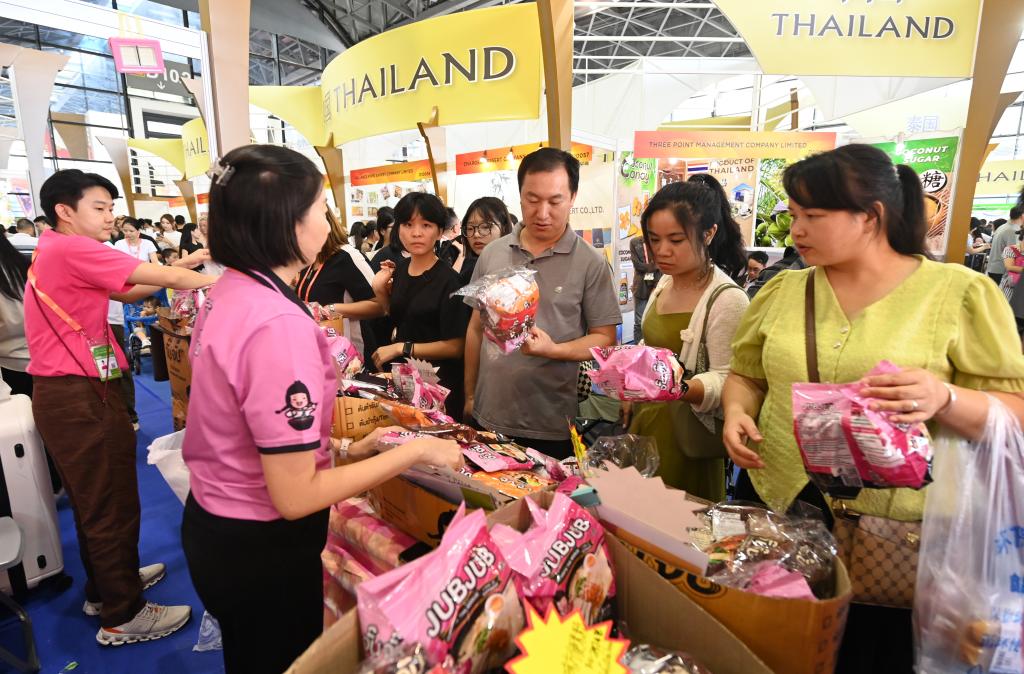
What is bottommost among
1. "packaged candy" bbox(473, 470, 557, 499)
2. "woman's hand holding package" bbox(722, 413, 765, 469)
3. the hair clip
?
"packaged candy" bbox(473, 470, 557, 499)

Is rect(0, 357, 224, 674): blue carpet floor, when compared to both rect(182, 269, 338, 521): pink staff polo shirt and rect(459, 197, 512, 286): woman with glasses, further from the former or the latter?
rect(459, 197, 512, 286): woman with glasses

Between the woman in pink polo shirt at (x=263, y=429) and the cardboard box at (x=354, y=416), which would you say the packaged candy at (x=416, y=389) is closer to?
the cardboard box at (x=354, y=416)

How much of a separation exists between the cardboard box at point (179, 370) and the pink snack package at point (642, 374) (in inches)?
115

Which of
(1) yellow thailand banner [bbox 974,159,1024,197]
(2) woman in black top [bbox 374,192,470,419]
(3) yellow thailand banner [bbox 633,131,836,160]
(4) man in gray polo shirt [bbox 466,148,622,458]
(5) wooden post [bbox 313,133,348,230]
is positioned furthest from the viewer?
(1) yellow thailand banner [bbox 974,159,1024,197]

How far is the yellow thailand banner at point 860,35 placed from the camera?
10.8 feet

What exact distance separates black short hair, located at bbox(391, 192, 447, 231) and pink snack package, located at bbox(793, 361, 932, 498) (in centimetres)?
177

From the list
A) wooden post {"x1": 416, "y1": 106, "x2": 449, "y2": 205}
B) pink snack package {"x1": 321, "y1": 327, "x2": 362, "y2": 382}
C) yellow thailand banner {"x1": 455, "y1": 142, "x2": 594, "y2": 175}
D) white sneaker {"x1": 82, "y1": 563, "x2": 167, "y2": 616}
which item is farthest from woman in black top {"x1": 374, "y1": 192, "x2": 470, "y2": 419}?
yellow thailand banner {"x1": 455, "y1": 142, "x2": 594, "y2": 175}

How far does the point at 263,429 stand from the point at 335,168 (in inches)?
284

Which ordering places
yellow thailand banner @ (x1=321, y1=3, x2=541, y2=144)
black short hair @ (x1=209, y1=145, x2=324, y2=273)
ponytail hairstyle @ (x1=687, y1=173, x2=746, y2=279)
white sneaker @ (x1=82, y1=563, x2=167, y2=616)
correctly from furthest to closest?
A: yellow thailand banner @ (x1=321, y1=3, x2=541, y2=144)
white sneaker @ (x1=82, y1=563, x2=167, y2=616)
ponytail hairstyle @ (x1=687, y1=173, x2=746, y2=279)
black short hair @ (x1=209, y1=145, x2=324, y2=273)

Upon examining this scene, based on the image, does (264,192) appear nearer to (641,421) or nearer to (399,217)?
(641,421)

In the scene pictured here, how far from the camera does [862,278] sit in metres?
1.17

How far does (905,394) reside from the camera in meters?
0.88

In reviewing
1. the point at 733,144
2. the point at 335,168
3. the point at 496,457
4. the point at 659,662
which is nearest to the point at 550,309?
the point at 496,457

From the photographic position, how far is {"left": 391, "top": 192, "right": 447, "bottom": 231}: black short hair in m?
2.39
